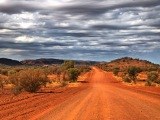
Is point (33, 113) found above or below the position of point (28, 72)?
below

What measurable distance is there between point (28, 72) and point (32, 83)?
141 cm

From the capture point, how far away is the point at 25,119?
1347cm

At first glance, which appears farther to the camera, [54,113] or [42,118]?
[54,113]

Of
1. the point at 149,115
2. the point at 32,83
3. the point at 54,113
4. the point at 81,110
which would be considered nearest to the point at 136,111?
the point at 149,115

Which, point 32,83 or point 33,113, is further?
point 32,83

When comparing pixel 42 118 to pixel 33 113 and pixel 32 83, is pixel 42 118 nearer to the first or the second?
pixel 33 113

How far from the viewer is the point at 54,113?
15320 millimetres

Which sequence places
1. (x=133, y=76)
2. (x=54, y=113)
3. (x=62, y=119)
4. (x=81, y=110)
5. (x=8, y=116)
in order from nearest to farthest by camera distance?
(x=62, y=119)
(x=8, y=116)
(x=54, y=113)
(x=81, y=110)
(x=133, y=76)

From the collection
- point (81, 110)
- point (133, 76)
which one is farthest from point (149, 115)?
point (133, 76)

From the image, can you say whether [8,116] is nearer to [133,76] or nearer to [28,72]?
[28,72]

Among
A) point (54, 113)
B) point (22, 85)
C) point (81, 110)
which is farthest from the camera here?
point (22, 85)

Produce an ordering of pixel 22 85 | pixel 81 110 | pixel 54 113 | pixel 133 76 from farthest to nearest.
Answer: pixel 133 76, pixel 22 85, pixel 81 110, pixel 54 113

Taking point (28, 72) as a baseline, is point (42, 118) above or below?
below

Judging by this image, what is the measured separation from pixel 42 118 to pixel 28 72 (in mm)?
17097
